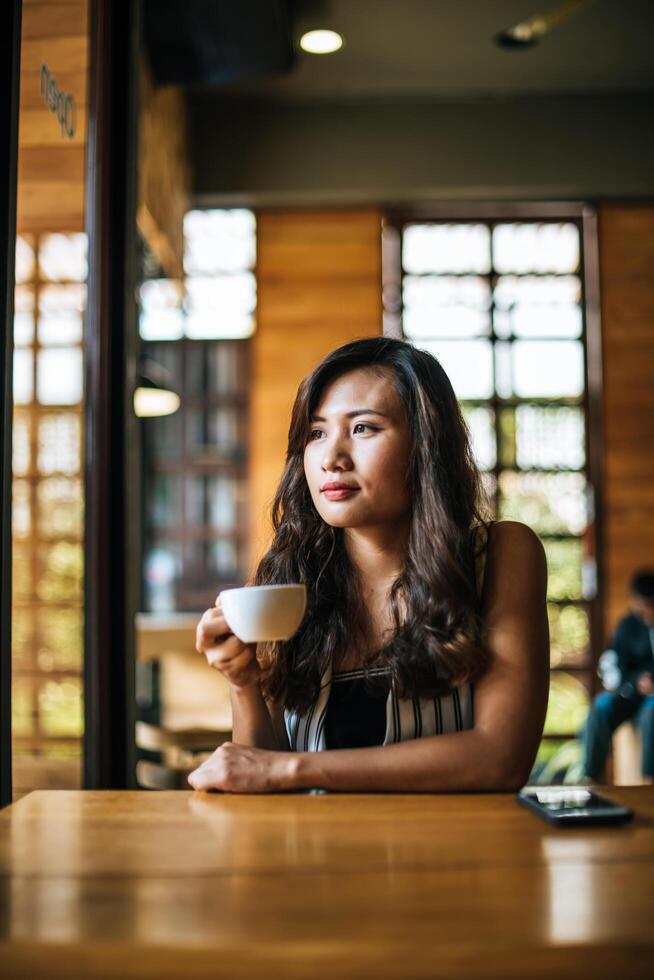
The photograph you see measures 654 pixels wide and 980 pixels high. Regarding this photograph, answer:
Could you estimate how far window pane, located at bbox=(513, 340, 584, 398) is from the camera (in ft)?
18.1

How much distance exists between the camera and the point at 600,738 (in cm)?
474

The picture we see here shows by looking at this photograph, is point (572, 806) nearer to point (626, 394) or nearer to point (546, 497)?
point (546, 497)

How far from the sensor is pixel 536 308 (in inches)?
219

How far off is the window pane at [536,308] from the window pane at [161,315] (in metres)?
1.79

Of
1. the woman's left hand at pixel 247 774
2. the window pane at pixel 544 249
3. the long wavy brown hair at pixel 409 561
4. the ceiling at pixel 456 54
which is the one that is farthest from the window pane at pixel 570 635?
the woman's left hand at pixel 247 774

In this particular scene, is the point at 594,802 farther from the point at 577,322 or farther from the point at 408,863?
the point at 577,322

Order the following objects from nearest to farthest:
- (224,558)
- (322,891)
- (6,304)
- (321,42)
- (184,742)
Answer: (322,891) → (6,304) → (184,742) → (321,42) → (224,558)

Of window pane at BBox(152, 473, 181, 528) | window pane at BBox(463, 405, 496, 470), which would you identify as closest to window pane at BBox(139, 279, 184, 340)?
window pane at BBox(152, 473, 181, 528)

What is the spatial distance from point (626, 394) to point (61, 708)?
410 cm

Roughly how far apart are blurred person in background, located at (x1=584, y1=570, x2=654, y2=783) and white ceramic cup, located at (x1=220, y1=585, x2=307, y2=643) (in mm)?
3882

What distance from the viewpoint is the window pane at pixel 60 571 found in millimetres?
2066

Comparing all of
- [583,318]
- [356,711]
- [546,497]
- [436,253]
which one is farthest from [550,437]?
[356,711]

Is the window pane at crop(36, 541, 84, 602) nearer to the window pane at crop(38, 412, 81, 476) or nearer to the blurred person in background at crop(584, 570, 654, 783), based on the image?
Result: the window pane at crop(38, 412, 81, 476)

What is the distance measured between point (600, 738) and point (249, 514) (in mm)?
2164
